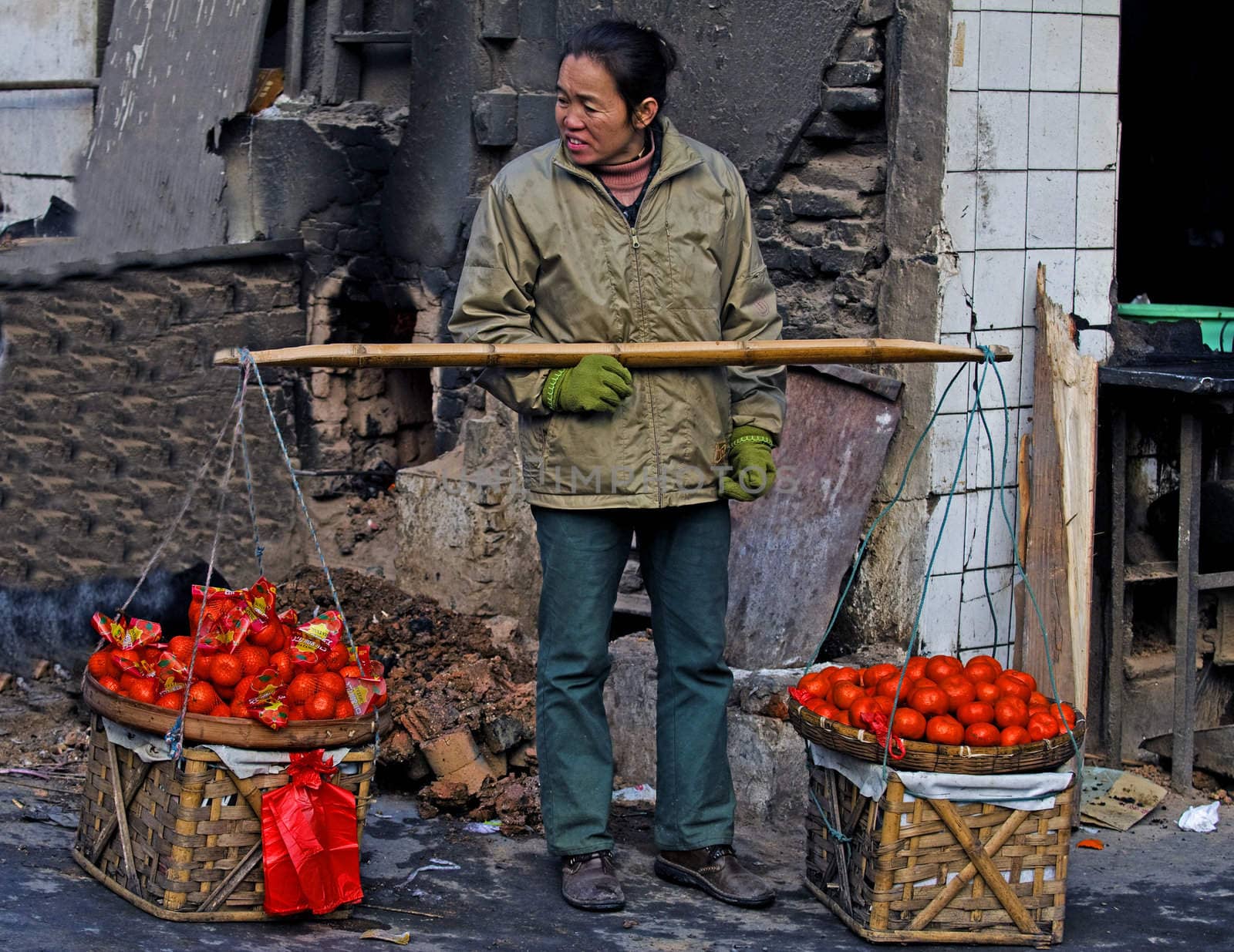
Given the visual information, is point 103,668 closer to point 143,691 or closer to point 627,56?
point 143,691

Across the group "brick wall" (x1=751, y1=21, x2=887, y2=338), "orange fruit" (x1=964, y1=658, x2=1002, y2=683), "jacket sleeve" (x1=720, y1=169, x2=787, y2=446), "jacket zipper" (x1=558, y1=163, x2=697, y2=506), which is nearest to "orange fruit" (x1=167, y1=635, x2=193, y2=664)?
"jacket zipper" (x1=558, y1=163, x2=697, y2=506)

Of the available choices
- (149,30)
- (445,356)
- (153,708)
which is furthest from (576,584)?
(149,30)

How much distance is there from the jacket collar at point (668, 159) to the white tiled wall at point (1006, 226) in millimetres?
1335

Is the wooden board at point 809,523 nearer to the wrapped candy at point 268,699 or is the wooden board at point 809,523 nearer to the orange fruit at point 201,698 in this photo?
the wrapped candy at point 268,699

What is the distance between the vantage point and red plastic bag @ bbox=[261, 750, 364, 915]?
364 centimetres

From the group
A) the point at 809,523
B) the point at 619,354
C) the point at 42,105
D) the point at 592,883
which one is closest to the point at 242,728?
the point at 592,883

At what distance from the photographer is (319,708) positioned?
3678 mm

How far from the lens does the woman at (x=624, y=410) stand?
150 inches

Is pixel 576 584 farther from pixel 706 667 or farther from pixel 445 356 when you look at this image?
pixel 445 356

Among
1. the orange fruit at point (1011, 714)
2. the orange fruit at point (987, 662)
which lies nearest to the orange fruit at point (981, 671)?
the orange fruit at point (987, 662)

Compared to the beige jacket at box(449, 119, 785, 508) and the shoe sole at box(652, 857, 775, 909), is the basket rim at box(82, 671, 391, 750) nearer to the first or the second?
the beige jacket at box(449, 119, 785, 508)

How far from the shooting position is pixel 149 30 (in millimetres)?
6684

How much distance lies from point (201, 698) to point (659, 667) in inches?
47.3

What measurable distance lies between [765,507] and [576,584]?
4.51 ft
